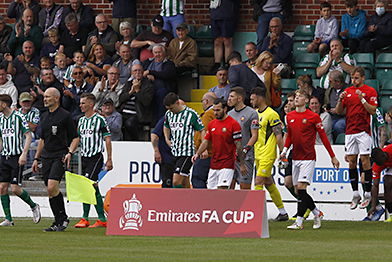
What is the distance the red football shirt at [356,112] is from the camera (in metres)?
17.8

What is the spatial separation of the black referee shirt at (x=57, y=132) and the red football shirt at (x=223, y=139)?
2.12m

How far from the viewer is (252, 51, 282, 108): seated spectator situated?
20206 millimetres

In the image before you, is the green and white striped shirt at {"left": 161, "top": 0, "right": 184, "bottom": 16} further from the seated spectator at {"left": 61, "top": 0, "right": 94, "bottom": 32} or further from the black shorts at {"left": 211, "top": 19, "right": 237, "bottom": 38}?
the seated spectator at {"left": 61, "top": 0, "right": 94, "bottom": 32}

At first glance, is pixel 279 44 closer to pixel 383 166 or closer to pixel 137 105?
pixel 137 105

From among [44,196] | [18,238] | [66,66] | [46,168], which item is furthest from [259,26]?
[18,238]

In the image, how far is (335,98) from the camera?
20.0 m

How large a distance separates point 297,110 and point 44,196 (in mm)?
6555

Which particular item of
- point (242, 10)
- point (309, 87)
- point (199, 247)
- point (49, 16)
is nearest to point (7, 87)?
point (49, 16)

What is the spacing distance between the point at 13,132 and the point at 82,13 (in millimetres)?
7221

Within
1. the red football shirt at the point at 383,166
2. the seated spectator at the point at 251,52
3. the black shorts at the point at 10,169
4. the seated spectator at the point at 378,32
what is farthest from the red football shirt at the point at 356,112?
the black shorts at the point at 10,169

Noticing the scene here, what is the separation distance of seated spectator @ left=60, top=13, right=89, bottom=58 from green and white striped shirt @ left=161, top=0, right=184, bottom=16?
2.01m

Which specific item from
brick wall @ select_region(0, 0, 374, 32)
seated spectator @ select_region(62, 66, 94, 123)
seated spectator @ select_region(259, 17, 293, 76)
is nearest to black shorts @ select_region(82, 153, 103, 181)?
seated spectator @ select_region(62, 66, 94, 123)

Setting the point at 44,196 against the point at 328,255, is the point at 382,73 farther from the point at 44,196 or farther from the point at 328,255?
the point at 328,255

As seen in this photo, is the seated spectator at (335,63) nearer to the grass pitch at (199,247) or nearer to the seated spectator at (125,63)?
the seated spectator at (125,63)
